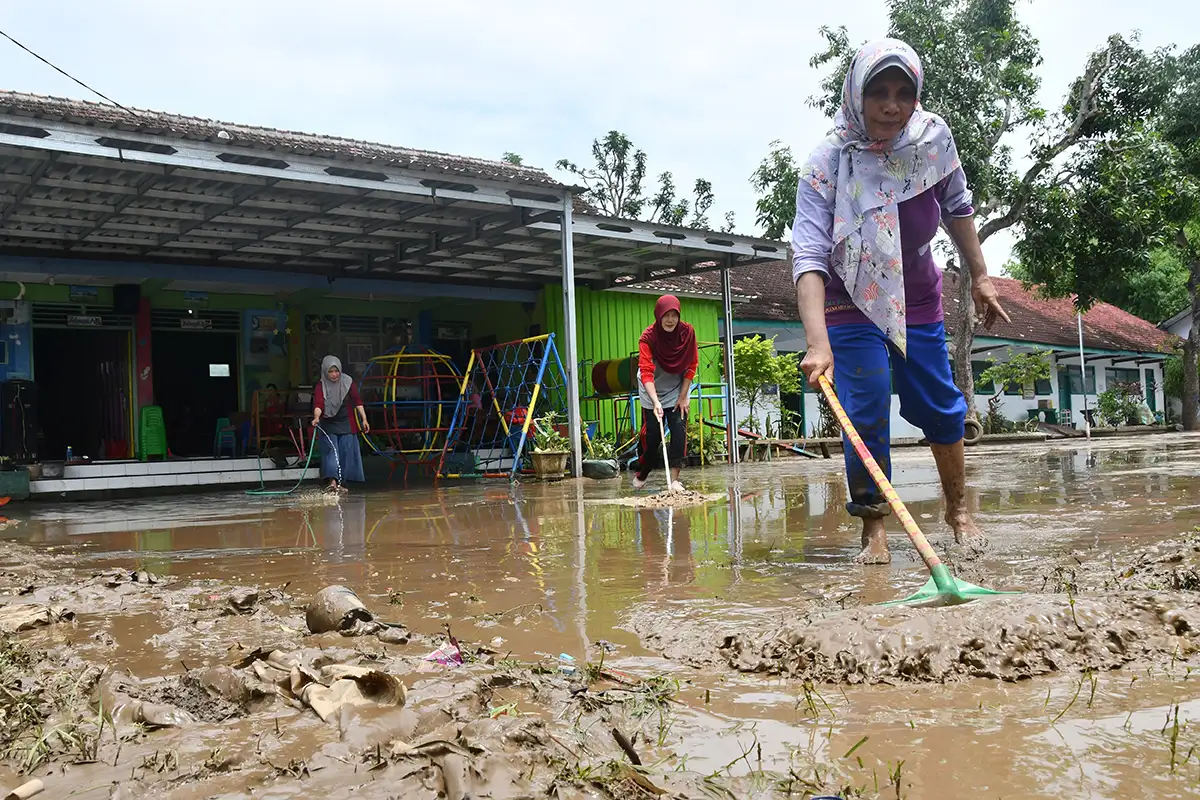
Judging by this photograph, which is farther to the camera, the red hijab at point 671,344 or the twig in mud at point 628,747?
the red hijab at point 671,344

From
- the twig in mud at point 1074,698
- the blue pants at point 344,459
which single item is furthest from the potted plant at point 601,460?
the twig in mud at point 1074,698

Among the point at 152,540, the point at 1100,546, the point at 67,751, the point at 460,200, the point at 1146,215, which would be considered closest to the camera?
the point at 67,751

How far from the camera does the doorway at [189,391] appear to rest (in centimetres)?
1631

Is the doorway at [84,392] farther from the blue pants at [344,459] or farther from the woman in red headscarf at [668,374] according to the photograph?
the woman in red headscarf at [668,374]

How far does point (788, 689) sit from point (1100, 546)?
2.30 meters

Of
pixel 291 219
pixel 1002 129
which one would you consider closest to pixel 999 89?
pixel 1002 129

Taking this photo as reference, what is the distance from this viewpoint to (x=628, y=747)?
1.63 m

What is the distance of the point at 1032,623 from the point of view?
Result: 2150mm

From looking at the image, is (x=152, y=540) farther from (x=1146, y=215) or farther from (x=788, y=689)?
(x=1146, y=215)

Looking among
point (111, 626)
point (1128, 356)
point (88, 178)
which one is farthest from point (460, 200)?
point (1128, 356)

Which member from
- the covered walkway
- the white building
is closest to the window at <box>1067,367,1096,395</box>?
the white building

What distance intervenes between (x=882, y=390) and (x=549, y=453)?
823 cm

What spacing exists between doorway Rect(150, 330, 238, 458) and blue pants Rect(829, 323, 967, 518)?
13875 mm

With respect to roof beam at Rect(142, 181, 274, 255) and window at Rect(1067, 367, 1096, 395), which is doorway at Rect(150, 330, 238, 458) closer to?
roof beam at Rect(142, 181, 274, 255)
